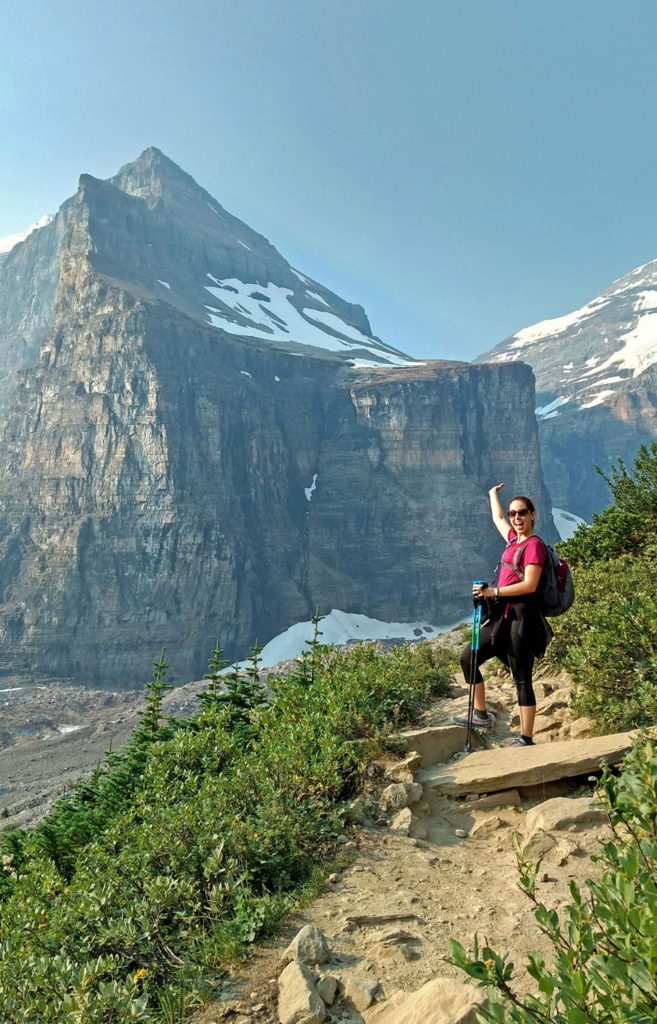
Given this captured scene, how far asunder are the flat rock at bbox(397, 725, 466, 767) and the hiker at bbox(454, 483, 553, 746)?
0.35m

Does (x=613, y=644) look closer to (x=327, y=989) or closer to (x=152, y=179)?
(x=327, y=989)

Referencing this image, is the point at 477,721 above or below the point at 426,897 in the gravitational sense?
above

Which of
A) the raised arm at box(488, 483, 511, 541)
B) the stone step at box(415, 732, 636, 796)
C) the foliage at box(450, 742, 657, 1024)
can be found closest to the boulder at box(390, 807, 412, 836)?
the stone step at box(415, 732, 636, 796)

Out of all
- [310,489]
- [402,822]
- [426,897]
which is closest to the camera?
[426,897]

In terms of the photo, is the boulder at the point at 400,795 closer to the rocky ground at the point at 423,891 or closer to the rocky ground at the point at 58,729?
the rocky ground at the point at 423,891

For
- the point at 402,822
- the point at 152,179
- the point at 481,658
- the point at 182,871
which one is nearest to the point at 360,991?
the point at 182,871

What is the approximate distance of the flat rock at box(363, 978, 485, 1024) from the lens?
8.21 ft

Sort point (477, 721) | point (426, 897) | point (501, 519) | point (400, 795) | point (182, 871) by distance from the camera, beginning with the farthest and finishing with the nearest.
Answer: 1. point (501, 519)
2. point (477, 721)
3. point (400, 795)
4. point (182, 871)
5. point (426, 897)

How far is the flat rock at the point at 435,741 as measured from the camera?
5.79 meters

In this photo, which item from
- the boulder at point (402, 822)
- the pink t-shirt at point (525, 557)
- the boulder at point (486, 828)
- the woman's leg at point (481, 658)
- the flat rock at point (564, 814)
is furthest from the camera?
the woman's leg at point (481, 658)

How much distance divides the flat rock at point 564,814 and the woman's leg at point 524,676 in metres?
1.39

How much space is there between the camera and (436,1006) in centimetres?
259

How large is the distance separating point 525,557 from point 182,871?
3.84m

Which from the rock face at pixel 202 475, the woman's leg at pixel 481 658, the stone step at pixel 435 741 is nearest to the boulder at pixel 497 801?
the stone step at pixel 435 741
